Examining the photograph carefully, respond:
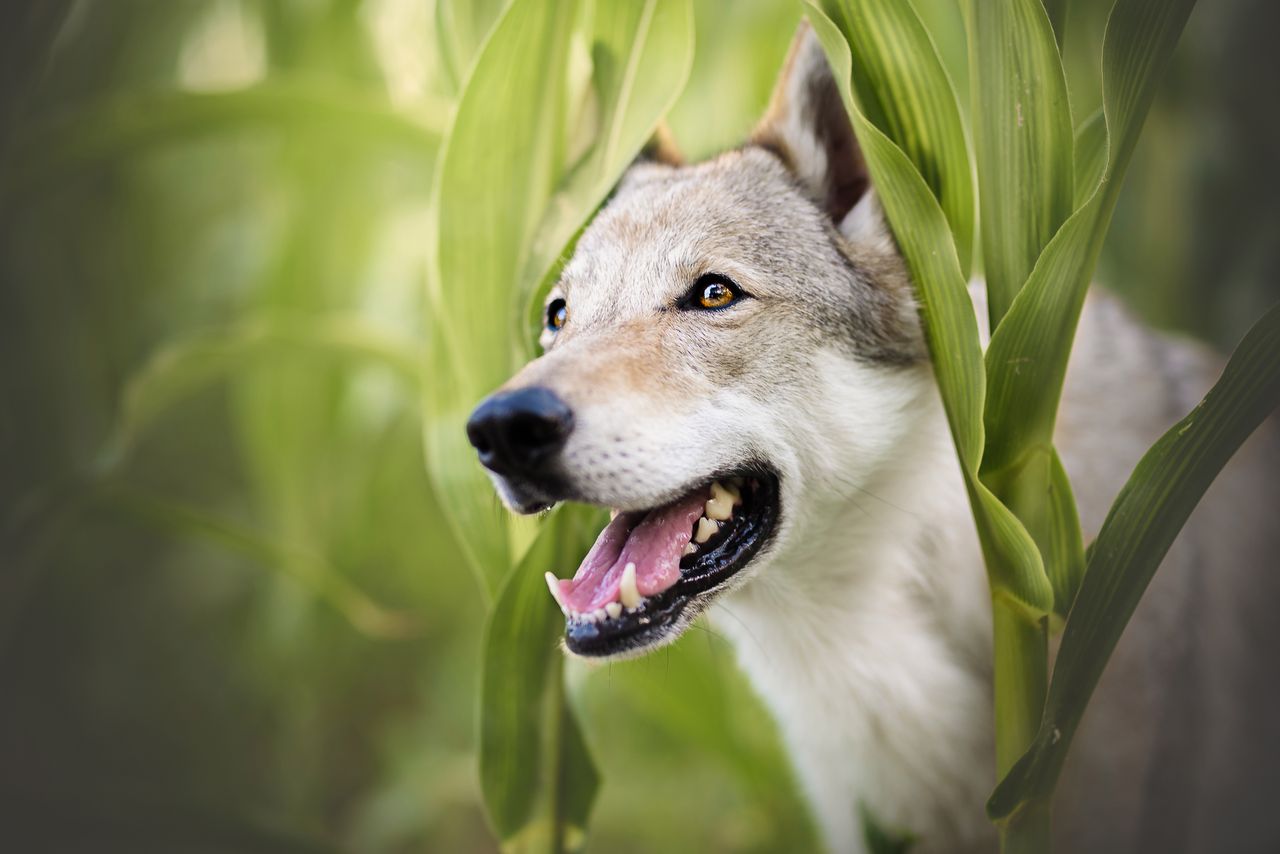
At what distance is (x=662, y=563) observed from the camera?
1.27 meters

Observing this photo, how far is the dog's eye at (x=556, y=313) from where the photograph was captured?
1.57 m

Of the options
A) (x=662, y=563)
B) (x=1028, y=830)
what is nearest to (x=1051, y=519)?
(x=1028, y=830)

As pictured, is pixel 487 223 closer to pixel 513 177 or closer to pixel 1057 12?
pixel 513 177

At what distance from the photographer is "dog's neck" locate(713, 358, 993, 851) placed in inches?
59.0

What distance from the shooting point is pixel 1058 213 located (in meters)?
1.10

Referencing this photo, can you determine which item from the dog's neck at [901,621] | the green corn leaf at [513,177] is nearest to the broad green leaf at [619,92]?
the green corn leaf at [513,177]

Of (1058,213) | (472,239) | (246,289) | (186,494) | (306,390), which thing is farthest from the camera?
(186,494)

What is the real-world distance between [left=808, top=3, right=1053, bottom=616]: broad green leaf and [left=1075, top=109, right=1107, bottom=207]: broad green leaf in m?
0.20

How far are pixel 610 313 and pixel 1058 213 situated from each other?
0.64 metres

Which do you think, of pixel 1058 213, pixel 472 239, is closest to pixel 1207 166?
pixel 1058 213

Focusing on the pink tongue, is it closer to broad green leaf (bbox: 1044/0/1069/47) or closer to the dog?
the dog

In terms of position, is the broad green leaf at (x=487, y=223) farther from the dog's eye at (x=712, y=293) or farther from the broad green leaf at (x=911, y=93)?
the broad green leaf at (x=911, y=93)

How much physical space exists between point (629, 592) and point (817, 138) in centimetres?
84

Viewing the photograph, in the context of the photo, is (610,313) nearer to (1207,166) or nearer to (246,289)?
(246,289)
